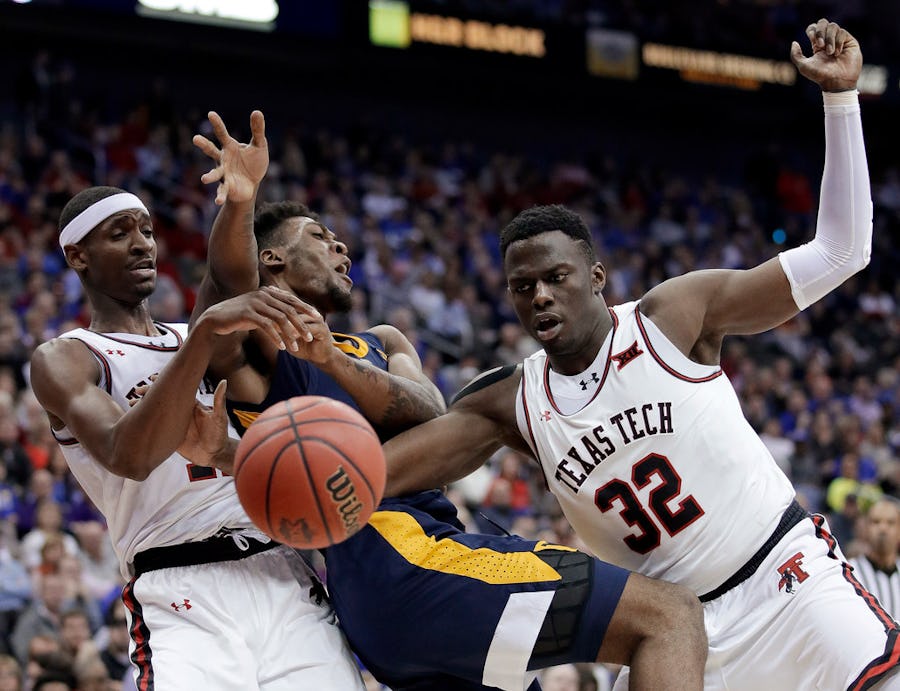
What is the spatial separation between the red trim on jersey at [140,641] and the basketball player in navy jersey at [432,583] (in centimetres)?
66

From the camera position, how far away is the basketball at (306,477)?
11.9 feet

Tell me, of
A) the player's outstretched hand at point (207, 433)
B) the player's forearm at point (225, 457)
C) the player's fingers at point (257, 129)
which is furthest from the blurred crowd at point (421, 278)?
the player's fingers at point (257, 129)

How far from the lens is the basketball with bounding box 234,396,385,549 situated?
142 inches

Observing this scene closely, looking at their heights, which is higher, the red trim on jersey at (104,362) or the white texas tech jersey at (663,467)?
the red trim on jersey at (104,362)

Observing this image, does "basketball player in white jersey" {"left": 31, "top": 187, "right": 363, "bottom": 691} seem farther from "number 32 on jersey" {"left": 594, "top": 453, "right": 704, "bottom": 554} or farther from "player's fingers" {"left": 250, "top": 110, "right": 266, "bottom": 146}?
"number 32 on jersey" {"left": 594, "top": 453, "right": 704, "bottom": 554}

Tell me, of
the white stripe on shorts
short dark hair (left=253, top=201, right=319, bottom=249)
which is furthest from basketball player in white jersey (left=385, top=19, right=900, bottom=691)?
short dark hair (left=253, top=201, right=319, bottom=249)

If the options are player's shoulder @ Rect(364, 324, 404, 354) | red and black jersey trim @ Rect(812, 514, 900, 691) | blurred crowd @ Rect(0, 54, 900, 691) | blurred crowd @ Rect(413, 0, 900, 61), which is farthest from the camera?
blurred crowd @ Rect(413, 0, 900, 61)

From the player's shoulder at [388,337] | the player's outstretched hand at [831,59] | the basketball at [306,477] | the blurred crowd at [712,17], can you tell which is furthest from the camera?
the blurred crowd at [712,17]

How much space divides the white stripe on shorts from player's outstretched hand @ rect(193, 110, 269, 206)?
160cm

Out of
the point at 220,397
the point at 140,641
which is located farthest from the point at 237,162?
the point at 140,641

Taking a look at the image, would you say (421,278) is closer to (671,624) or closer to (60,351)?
(60,351)

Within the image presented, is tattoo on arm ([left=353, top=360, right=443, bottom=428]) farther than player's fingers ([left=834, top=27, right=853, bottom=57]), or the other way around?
tattoo on arm ([left=353, top=360, right=443, bottom=428])

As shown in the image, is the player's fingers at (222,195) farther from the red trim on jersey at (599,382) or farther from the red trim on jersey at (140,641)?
the red trim on jersey at (140,641)

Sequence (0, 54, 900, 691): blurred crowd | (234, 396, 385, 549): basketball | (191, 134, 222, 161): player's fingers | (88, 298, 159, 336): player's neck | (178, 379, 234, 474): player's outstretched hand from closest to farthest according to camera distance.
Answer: (234, 396, 385, 549): basketball, (191, 134, 222, 161): player's fingers, (178, 379, 234, 474): player's outstretched hand, (88, 298, 159, 336): player's neck, (0, 54, 900, 691): blurred crowd
